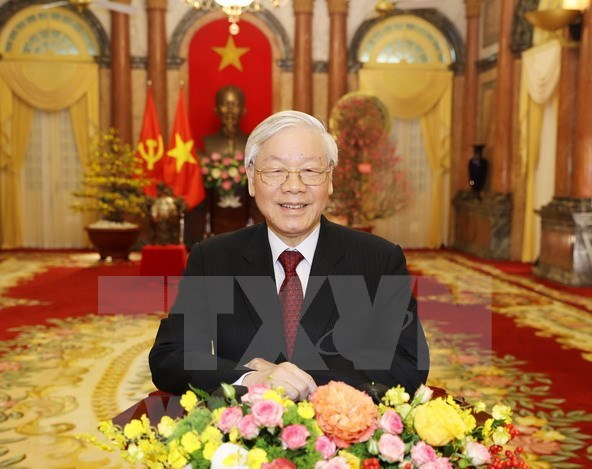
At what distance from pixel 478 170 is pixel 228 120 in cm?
436

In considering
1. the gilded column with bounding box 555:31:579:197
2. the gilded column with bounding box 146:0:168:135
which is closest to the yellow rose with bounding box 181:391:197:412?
the gilded column with bounding box 555:31:579:197

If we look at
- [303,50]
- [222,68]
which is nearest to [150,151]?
[222,68]

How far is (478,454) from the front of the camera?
1179 millimetres

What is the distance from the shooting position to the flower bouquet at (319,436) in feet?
3.59

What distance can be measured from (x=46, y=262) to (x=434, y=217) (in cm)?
696

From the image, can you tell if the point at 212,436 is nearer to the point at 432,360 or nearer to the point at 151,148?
the point at 432,360

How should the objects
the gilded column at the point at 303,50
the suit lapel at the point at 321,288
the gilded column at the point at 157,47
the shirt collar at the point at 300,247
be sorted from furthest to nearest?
the gilded column at the point at 303,50
the gilded column at the point at 157,47
the shirt collar at the point at 300,247
the suit lapel at the point at 321,288

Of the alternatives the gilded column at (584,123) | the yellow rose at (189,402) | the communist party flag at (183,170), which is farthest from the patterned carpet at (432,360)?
the communist party flag at (183,170)

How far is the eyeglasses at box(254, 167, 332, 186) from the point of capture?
191cm

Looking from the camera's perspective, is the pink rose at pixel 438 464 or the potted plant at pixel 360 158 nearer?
the pink rose at pixel 438 464

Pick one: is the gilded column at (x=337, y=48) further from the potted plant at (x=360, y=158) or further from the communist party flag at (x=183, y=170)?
the communist party flag at (x=183, y=170)

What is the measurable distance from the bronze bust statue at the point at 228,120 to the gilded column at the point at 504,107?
423 cm

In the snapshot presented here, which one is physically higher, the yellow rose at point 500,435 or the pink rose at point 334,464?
the pink rose at point 334,464

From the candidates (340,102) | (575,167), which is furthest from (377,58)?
(575,167)
